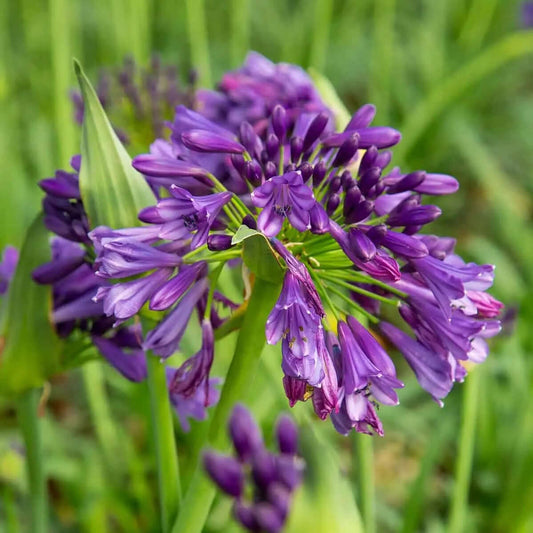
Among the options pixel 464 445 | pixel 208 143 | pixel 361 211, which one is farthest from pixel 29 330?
pixel 464 445

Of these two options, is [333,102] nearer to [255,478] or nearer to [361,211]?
[361,211]

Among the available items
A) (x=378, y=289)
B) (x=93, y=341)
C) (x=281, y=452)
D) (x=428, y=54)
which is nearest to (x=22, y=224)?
(x=93, y=341)

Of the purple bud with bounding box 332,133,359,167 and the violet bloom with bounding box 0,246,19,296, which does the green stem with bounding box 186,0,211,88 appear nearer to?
the violet bloom with bounding box 0,246,19,296

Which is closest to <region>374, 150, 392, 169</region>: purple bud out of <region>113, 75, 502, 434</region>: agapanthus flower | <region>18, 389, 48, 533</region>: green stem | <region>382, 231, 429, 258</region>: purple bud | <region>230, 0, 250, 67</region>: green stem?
<region>113, 75, 502, 434</region>: agapanthus flower

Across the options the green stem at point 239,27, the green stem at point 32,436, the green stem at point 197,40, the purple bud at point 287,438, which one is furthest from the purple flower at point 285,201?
the green stem at point 239,27

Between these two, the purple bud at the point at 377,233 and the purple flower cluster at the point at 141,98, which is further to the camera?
the purple flower cluster at the point at 141,98

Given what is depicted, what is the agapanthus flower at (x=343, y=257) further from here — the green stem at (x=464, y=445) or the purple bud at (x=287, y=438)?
the green stem at (x=464, y=445)

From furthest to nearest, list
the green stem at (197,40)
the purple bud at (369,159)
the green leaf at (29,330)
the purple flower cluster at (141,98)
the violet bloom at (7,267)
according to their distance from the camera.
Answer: the green stem at (197,40)
the purple flower cluster at (141,98)
the violet bloom at (7,267)
the green leaf at (29,330)
the purple bud at (369,159)
